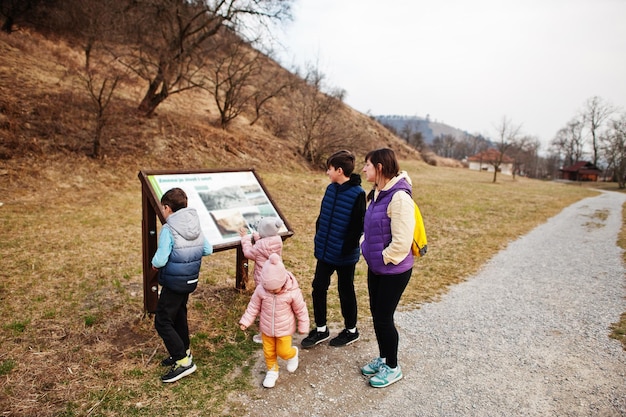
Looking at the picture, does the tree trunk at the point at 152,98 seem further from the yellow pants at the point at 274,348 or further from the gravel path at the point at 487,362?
the yellow pants at the point at 274,348

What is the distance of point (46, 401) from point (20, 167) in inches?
405

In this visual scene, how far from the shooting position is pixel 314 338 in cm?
397

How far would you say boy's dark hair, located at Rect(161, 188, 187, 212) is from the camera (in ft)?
10.4

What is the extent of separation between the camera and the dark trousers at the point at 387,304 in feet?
10.1

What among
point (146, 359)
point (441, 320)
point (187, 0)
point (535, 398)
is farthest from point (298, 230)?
point (187, 0)

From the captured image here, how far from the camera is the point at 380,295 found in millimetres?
3131

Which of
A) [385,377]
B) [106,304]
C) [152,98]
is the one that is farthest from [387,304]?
[152,98]

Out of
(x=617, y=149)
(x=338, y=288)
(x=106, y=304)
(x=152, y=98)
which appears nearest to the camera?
(x=338, y=288)

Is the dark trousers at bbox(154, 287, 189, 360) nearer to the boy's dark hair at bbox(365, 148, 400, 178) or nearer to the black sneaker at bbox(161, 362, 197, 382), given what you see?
the black sneaker at bbox(161, 362, 197, 382)

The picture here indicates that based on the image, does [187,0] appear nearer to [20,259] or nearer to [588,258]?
[20,259]

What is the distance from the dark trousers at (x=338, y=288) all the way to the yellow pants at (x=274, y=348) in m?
0.72

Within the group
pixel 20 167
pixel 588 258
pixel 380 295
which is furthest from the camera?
pixel 20 167

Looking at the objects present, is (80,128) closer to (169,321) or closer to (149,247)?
(149,247)

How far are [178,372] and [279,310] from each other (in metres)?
1.08
